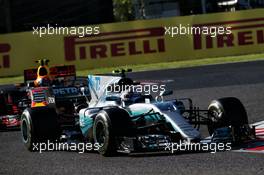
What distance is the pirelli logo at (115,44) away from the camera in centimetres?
2808

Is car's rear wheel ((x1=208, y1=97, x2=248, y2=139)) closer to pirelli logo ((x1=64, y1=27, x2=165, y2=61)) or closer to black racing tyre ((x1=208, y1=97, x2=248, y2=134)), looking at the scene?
black racing tyre ((x1=208, y1=97, x2=248, y2=134))

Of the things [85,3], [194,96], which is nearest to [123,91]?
[194,96]

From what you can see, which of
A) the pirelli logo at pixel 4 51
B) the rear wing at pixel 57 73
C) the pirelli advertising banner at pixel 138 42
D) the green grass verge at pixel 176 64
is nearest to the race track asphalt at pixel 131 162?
the rear wing at pixel 57 73

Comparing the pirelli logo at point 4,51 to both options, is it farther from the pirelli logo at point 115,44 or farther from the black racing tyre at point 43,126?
the black racing tyre at point 43,126

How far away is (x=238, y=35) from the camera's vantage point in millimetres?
28031

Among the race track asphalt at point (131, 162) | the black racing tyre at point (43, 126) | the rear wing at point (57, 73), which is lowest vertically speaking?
the race track asphalt at point (131, 162)

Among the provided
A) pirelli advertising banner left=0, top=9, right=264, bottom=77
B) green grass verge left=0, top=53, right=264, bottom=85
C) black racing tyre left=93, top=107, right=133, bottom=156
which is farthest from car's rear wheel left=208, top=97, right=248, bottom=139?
pirelli advertising banner left=0, top=9, right=264, bottom=77

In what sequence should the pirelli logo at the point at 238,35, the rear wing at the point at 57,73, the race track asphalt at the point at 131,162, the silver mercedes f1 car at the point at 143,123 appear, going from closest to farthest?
the race track asphalt at the point at 131,162, the silver mercedes f1 car at the point at 143,123, the rear wing at the point at 57,73, the pirelli logo at the point at 238,35

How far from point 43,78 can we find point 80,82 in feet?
3.13

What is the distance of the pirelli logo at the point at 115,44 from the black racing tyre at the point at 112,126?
18026 millimetres

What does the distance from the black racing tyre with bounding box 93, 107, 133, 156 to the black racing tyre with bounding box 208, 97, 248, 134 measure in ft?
4.59

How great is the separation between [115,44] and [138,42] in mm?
889

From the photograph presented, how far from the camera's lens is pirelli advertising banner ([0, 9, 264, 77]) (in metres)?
28.1

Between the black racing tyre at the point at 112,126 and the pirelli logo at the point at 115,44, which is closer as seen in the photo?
the black racing tyre at the point at 112,126
